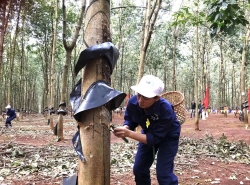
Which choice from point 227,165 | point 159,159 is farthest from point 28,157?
point 227,165

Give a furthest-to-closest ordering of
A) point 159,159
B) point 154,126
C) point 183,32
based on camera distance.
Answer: point 183,32 < point 159,159 < point 154,126

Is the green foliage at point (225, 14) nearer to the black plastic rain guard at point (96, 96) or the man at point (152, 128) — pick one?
the man at point (152, 128)

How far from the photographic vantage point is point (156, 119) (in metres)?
2.58

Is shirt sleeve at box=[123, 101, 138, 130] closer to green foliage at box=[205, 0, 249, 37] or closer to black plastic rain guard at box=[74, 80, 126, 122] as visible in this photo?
black plastic rain guard at box=[74, 80, 126, 122]

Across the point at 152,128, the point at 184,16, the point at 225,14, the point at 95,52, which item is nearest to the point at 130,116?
the point at 152,128

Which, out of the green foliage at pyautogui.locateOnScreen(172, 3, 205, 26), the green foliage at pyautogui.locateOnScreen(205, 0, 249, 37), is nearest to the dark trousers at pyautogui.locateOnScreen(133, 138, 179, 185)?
the green foliage at pyautogui.locateOnScreen(205, 0, 249, 37)

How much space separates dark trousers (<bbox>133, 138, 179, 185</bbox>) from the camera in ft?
8.82

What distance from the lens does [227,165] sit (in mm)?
5273

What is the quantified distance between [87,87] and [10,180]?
2.77 metres

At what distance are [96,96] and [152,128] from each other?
91 cm

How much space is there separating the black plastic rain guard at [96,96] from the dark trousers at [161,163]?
3.67 feet

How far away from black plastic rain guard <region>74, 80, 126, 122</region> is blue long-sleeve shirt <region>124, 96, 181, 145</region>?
74 centimetres

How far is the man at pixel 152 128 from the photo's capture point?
240cm

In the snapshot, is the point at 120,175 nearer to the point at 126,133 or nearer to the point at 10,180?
the point at 10,180
